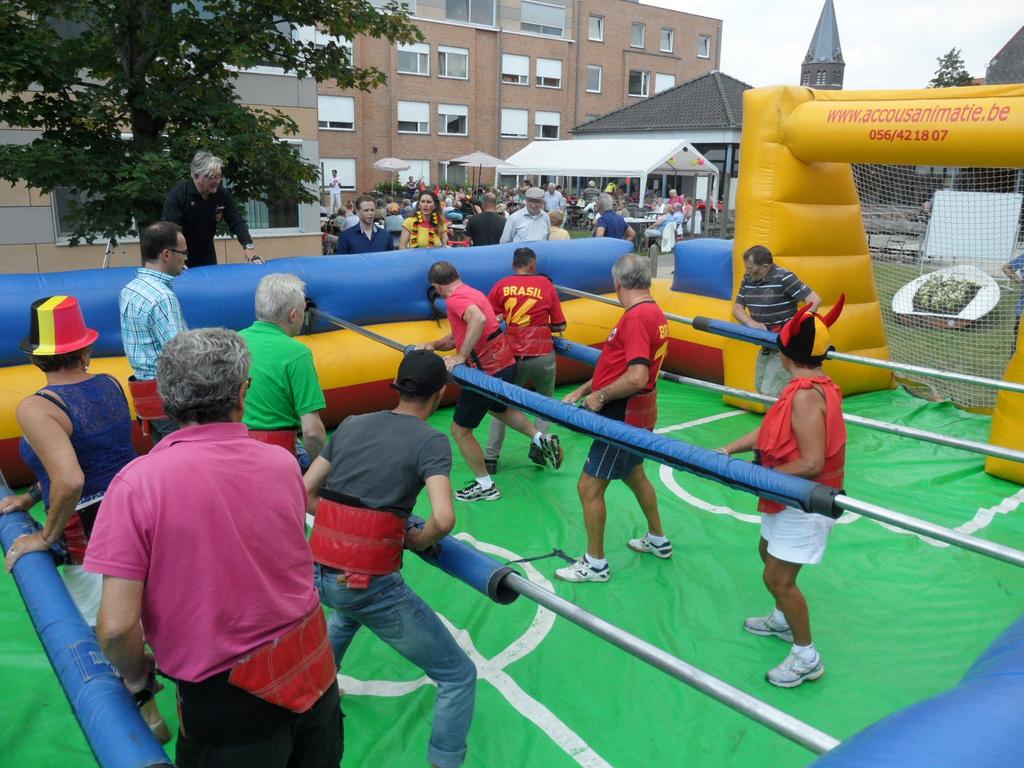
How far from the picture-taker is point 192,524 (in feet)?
6.08

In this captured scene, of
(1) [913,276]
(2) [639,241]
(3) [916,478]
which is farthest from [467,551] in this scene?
(2) [639,241]

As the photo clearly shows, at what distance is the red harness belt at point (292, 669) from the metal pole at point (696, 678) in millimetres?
650

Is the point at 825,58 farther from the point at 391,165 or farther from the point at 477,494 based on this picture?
the point at 477,494

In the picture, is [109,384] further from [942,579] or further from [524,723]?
[942,579]

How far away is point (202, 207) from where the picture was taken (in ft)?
19.7

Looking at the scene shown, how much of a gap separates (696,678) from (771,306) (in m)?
4.78

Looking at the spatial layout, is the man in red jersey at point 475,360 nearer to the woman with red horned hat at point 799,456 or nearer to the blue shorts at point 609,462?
the blue shorts at point 609,462

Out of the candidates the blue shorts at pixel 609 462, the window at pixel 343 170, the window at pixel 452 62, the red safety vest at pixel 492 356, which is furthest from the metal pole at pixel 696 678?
the window at pixel 452 62

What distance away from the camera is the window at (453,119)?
3681cm

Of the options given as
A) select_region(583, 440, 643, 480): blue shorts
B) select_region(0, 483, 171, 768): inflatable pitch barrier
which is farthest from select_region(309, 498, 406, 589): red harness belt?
select_region(583, 440, 643, 480): blue shorts

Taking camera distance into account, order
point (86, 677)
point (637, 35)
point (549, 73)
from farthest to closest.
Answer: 1. point (637, 35)
2. point (549, 73)
3. point (86, 677)

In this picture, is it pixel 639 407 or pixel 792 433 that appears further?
pixel 639 407

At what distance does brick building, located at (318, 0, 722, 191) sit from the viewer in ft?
113

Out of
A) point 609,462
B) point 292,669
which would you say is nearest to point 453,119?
point 609,462
